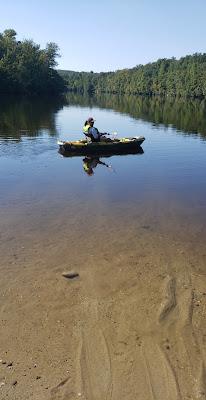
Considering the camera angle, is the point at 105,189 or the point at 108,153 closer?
the point at 105,189

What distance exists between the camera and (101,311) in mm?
9609

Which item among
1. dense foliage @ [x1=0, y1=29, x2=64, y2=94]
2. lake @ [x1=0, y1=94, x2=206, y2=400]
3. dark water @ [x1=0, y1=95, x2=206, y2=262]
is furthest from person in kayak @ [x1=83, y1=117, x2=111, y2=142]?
dense foliage @ [x1=0, y1=29, x2=64, y2=94]

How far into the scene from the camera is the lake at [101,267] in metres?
8.02

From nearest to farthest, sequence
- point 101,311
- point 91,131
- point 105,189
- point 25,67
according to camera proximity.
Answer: point 101,311
point 105,189
point 91,131
point 25,67

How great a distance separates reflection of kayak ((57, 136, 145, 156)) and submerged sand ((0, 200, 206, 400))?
14.6 metres

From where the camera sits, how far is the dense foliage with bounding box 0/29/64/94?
101 m

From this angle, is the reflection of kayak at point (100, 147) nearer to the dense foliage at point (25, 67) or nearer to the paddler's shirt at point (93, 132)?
the paddler's shirt at point (93, 132)

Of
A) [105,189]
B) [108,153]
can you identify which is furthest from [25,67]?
[105,189]

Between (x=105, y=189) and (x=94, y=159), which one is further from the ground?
(x=105, y=189)

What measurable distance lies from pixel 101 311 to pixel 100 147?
21405 mm

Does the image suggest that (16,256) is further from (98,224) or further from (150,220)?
(150,220)

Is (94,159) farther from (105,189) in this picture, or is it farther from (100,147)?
(105,189)

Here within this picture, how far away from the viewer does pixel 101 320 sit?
925 cm

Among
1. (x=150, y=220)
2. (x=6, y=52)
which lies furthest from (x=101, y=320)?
(x=6, y=52)
